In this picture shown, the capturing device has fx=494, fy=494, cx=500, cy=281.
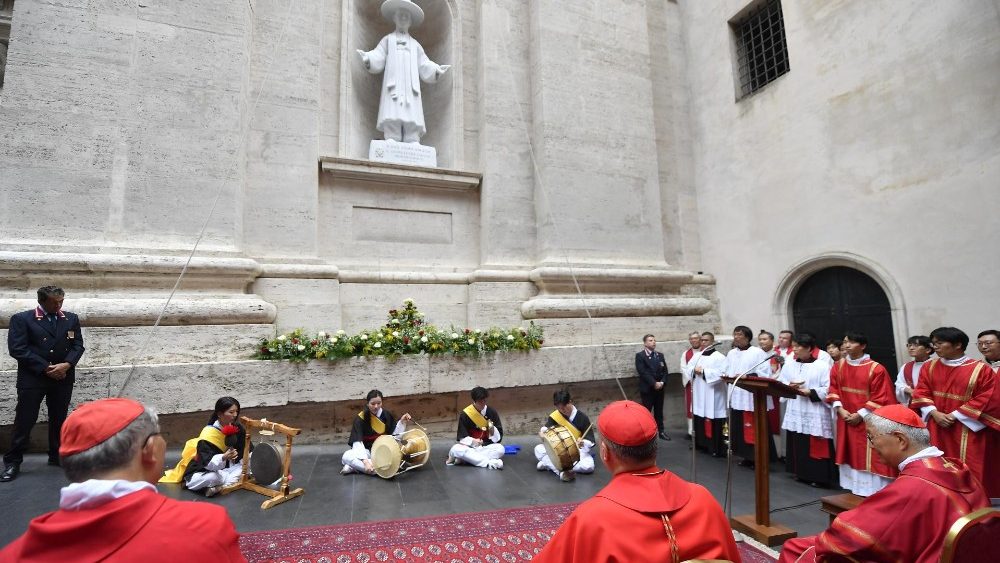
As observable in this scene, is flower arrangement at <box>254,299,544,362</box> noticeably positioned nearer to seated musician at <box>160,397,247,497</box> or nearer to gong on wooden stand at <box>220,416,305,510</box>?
seated musician at <box>160,397,247,497</box>

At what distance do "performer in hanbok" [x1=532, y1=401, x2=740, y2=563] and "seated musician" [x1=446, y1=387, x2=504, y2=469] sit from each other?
392 centimetres

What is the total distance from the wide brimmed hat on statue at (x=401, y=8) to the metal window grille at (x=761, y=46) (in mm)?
6154

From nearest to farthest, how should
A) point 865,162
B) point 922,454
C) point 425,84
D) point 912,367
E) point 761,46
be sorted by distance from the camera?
1. point 922,454
2. point 912,367
3. point 865,162
4. point 761,46
5. point 425,84

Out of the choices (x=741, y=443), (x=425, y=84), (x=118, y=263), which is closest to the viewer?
(x=118, y=263)

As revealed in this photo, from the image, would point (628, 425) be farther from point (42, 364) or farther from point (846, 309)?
point (846, 309)

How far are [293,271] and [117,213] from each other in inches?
84.9

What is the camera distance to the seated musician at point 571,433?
5496 mm

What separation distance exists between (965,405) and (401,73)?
882 centimetres

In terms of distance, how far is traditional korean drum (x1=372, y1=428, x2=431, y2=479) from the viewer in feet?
16.7

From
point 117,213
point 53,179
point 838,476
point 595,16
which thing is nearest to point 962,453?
point 838,476

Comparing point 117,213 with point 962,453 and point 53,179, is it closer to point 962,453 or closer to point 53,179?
point 53,179

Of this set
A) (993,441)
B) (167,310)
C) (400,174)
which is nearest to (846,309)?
(993,441)

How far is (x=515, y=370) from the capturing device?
23.4 ft

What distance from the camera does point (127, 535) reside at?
150 cm
